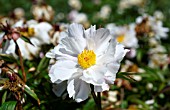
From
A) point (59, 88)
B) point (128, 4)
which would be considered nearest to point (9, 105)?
point (59, 88)

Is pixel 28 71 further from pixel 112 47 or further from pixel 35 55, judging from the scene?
pixel 112 47

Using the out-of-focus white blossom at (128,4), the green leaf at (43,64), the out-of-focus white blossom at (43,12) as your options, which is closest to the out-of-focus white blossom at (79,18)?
the out-of-focus white blossom at (128,4)

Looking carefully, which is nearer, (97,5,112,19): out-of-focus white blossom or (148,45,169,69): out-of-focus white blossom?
(148,45,169,69): out-of-focus white blossom

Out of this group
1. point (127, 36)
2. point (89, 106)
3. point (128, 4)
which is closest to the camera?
point (89, 106)

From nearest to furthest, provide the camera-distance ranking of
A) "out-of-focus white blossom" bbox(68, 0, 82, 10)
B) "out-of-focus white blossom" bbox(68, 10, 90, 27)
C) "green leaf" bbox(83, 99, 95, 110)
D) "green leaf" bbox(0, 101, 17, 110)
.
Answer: "green leaf" bbox(0, 101, 17, 110) < "green leaf" bbox(83, 99, 95, 110) < "out-of-focus white blossom" bbox(68, 10, 90, 27) < "out-of-focus white blossom" bbox(68, 0, 82, 10)

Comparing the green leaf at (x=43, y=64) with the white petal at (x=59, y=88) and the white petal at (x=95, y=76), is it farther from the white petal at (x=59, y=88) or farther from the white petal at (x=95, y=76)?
the white petal at (x=95, y=76)

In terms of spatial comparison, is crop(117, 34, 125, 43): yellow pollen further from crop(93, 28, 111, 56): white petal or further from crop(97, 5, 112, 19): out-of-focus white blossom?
crop(97, 5, 112, 19): out-of-focus white blossom

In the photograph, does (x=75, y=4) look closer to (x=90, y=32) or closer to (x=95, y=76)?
(x=90, y=32)

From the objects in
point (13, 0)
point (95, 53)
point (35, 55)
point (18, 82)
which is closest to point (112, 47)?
point (95, 53)

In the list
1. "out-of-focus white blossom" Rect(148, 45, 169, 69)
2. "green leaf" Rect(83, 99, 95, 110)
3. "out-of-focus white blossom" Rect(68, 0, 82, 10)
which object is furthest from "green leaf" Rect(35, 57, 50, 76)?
"out-of-focus white blossom" Rect(68, 0, 82, 10)
